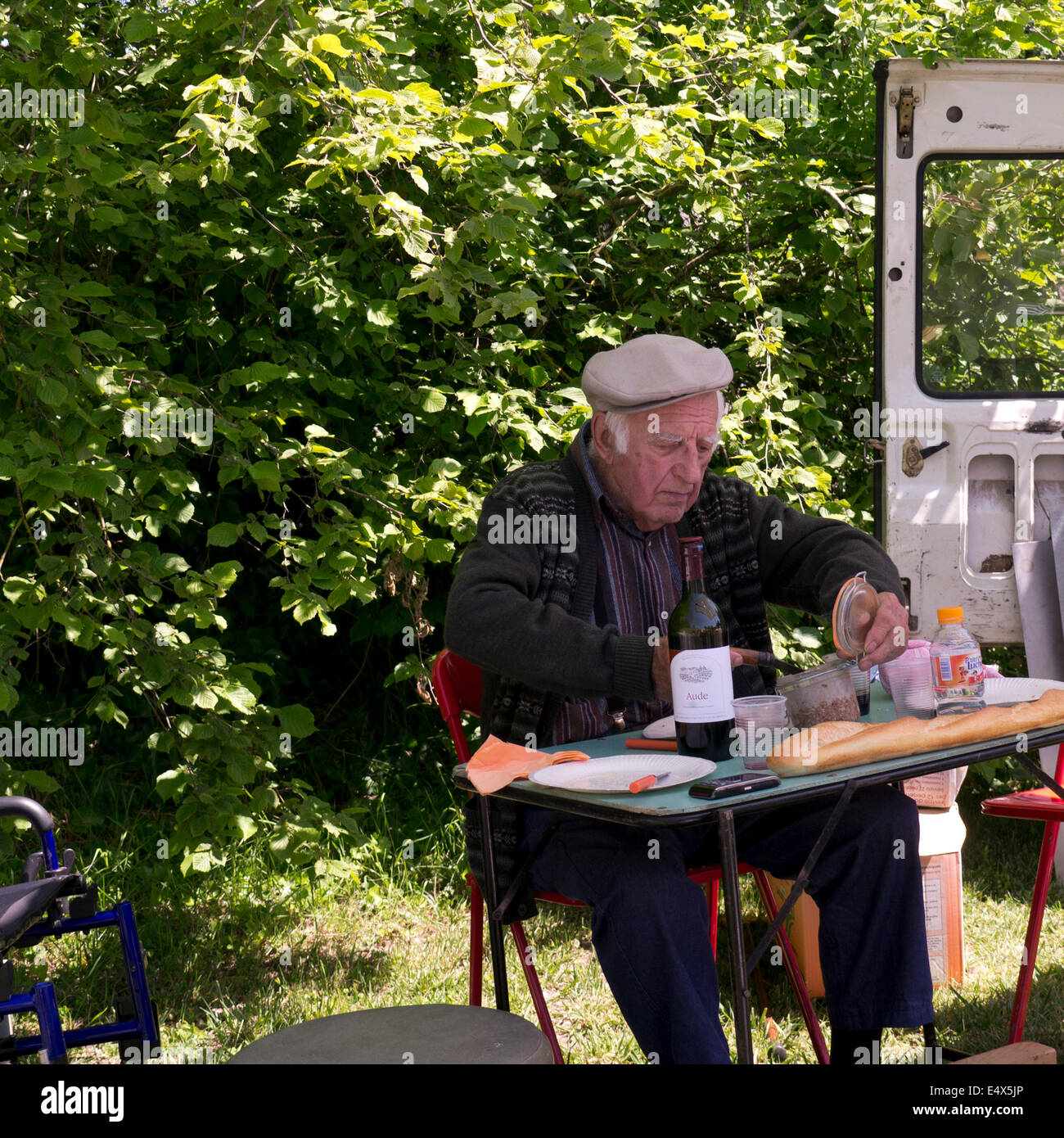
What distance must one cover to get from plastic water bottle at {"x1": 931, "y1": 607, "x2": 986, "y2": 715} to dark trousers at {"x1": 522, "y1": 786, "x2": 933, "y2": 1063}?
0.28m

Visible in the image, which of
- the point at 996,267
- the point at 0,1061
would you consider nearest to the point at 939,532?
the point at 996,267

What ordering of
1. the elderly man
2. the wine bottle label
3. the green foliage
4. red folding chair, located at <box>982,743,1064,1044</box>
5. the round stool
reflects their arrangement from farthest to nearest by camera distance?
the green foliage, red folding chair, located at <box>982,743,1064,1044</box>, the elderly man, the wine bottle label, the round stool

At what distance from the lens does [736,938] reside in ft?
6.79

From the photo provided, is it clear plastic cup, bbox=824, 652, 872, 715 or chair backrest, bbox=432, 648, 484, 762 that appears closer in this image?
clear plastic cup, bbox=824, 652, 872, 715

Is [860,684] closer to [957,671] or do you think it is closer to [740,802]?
[957,671]

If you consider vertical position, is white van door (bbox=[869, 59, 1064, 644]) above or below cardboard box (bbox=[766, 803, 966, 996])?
above

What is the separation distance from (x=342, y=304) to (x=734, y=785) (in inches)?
91.0

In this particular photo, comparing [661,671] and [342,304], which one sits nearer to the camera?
[661,671]

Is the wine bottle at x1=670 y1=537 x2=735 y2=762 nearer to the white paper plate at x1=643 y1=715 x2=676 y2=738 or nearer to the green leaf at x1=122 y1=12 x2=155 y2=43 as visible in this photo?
the white paper plate at x1=643 y1=715 x2=676 y2=738

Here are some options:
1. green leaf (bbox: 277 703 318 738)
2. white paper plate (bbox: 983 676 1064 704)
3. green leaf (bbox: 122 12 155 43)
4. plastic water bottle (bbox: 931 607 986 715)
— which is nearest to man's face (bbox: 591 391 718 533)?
plastic water bottle (bbox: 931 607 986 715)

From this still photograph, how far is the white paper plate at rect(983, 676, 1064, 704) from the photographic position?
2.56 metres

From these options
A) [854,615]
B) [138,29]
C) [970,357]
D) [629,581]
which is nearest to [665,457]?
[629,581]

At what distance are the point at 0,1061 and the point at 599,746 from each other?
61.3 inches
